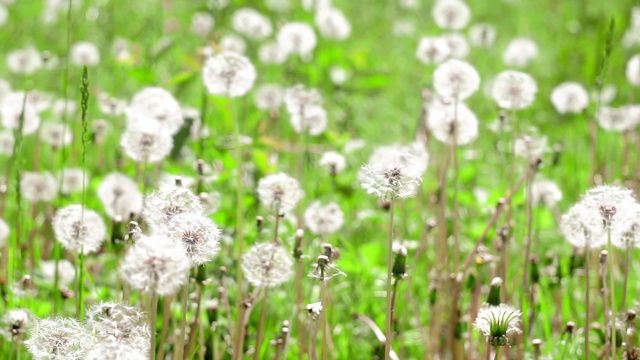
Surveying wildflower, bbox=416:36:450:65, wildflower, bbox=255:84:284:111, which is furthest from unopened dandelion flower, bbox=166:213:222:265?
wildflower, bbox=255:84:284:111

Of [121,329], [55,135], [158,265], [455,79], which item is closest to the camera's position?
[158,265]

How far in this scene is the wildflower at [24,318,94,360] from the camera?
1321 mm

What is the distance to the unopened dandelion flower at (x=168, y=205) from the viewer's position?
54.3 inches

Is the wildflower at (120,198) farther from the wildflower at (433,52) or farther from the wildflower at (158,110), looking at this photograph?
the wildflower at (433,52)

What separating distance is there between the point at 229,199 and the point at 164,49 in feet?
1.82

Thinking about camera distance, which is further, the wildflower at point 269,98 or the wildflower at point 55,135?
the wildflower at point 269,98

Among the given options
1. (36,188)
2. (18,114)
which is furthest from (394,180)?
(18,114)

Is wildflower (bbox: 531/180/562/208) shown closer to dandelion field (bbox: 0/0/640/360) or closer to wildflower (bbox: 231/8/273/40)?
dandelion field (bbox: 0/0/640/360)

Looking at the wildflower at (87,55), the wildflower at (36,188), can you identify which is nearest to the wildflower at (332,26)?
the wildflower at (87,55)

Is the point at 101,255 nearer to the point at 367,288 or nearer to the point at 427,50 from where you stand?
the point at 367,288

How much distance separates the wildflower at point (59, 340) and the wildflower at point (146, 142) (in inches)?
24.9

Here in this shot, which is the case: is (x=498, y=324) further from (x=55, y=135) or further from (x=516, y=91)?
(x=55, y=135)

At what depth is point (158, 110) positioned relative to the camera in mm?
2252

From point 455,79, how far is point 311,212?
511mm
